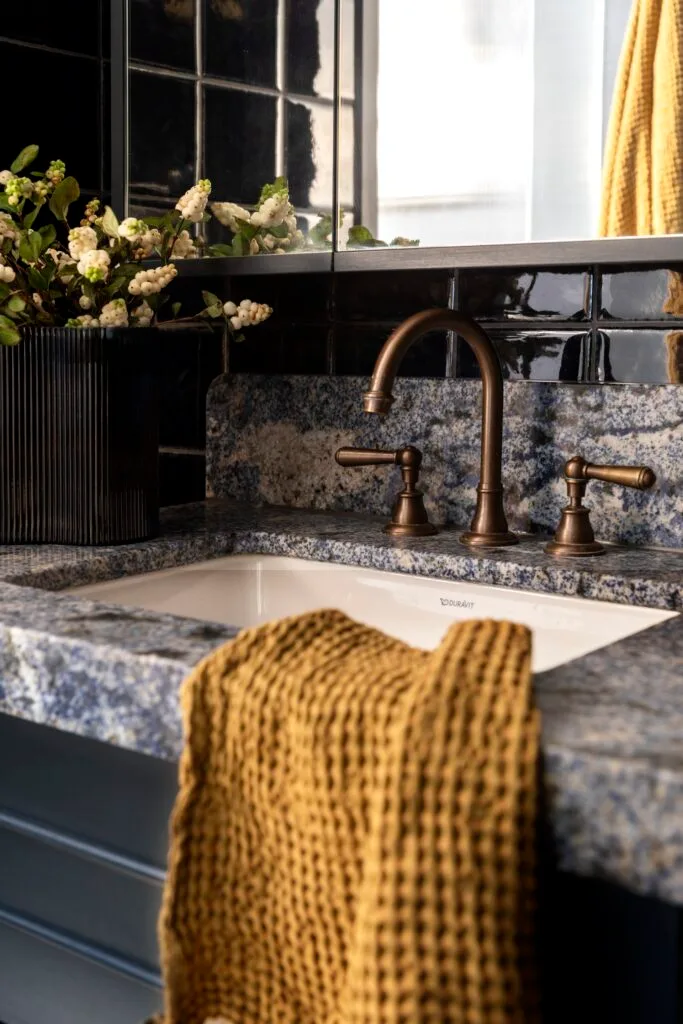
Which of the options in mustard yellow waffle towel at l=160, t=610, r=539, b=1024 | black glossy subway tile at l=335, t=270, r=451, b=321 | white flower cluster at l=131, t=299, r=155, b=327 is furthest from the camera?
black glossy subway tile at l=335, t=270, r=451, b=321

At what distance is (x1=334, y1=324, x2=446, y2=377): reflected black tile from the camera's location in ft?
5.07

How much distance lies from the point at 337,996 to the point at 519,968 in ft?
0.48

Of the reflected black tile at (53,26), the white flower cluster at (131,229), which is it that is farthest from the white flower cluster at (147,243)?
the reflected black tile at (53,26)

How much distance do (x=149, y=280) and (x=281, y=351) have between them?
0.35 meters

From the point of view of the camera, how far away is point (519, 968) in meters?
0.68

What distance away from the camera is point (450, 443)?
1531 mm

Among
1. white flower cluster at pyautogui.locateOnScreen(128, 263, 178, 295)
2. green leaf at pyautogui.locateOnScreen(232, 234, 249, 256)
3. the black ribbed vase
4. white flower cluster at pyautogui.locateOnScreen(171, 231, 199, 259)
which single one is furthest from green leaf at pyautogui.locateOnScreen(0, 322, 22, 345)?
green leaf at pyautogui.locateOnScreen(232, 234, 249, 256)

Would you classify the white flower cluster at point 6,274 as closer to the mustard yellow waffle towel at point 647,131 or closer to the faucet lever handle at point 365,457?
the faucet lever handle at point 365,457

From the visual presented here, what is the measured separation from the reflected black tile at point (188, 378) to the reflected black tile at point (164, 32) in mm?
373

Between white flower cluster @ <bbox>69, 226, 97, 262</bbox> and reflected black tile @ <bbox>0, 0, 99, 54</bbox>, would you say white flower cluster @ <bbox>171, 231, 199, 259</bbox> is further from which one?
reflected black tile @ <bbox>0, 0, 99, 54</bbox>

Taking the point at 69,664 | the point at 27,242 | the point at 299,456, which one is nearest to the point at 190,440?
the point at 299,456

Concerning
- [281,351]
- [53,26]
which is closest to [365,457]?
[281,351]

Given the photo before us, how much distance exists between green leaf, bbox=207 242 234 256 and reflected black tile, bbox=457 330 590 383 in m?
0.37

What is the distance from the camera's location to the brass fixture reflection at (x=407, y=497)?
4.80 ft
